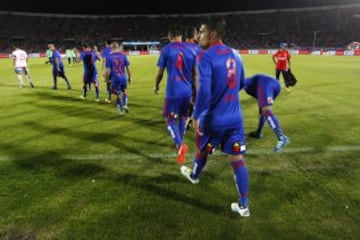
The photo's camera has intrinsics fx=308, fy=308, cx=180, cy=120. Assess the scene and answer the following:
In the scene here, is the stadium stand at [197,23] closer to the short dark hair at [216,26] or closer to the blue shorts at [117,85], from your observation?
the blue shorts at [117,85]

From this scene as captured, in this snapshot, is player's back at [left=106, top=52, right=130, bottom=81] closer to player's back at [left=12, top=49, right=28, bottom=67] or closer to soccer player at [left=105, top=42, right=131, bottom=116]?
soccer player at [left=105, top=42, right=131, bottom=116]

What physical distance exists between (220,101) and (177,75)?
2232mm

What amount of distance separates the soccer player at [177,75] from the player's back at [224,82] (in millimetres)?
1957

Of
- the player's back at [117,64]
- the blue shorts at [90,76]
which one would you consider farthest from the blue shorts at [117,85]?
the blue shorts at [90,76]

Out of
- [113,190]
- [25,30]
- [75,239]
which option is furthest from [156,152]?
[25,30]

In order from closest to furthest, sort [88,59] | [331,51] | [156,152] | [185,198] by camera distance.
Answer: [185,198] < [156,152] < [88,59] < [331,51]

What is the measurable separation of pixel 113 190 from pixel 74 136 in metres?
3.19

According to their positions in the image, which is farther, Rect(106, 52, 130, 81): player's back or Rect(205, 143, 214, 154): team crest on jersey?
Rect(106, 52, 130, 81): player's back

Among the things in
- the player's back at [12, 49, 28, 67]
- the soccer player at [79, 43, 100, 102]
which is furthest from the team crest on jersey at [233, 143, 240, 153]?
the player's back at [12, 49, 28, 67]

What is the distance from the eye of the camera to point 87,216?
4.02 metres

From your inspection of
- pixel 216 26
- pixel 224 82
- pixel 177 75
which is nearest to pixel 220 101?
pixel 224 82

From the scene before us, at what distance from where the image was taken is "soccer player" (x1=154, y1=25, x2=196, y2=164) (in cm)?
567

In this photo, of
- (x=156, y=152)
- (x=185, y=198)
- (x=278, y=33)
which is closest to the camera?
(x=185, y=198)

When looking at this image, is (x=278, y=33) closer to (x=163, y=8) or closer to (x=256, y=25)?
(x=256, y=25)
